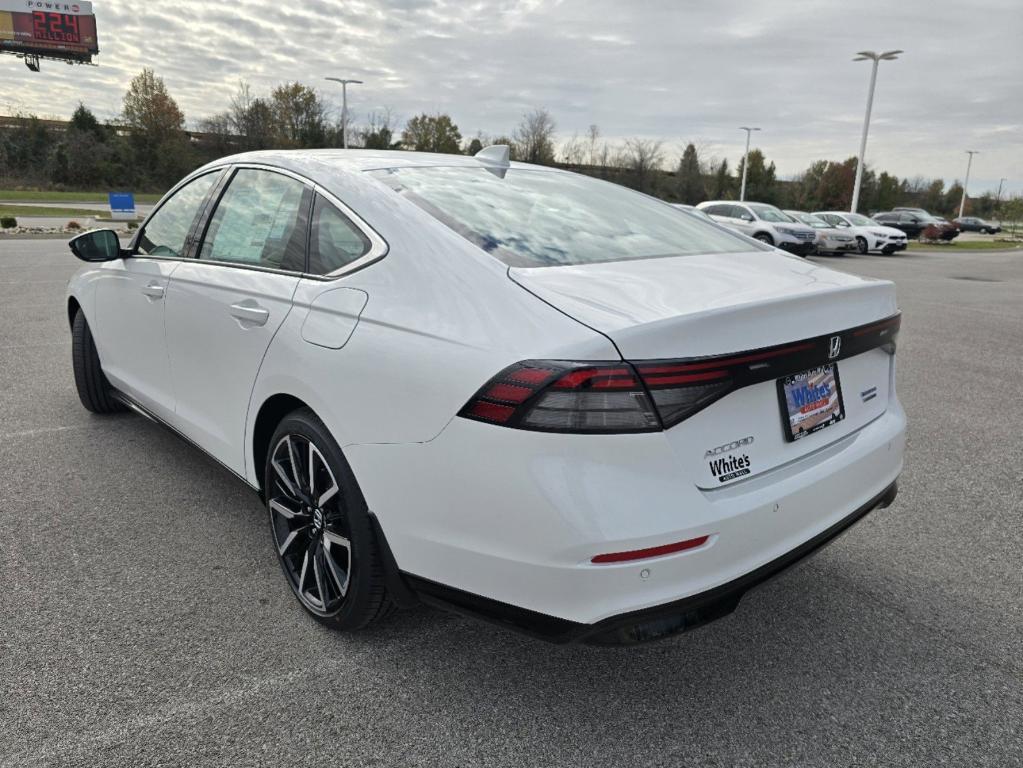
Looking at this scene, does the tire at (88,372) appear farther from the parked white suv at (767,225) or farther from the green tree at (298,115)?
the green tree at (298,115)

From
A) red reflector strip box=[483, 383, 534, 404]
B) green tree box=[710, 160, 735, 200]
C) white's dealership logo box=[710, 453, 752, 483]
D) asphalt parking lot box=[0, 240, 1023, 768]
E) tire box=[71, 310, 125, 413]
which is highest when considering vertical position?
green tree box=[710, 160, 735, 200]

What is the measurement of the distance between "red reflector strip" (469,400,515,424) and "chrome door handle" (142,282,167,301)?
7.20 feet

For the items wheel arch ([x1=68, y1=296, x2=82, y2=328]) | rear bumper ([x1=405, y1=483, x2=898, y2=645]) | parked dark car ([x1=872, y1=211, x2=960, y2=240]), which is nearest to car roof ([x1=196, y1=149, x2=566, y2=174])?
rear bumper ([x1=405, y1=483, x2=898, y2=645])

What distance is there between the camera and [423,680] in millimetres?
2301

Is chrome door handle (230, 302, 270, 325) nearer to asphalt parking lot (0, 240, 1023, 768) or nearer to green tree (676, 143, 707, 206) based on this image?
asphalt parking lot (0, 240, 1023, 768)

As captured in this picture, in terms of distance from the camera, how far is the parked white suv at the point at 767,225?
73.2 feet

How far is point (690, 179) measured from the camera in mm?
68688

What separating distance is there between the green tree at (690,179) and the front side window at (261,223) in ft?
221

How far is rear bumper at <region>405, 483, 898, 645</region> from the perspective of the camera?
1813 millimetres

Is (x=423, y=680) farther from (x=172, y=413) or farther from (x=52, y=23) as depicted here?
(x=52, y=23)

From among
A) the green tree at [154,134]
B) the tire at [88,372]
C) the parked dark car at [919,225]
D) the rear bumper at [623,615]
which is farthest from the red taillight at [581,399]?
the green tree at [154,134]

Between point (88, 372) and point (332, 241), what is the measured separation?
9.56ft

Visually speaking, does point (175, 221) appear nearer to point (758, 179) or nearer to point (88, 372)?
point (88, 372)

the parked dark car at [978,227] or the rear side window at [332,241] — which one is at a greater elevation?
the rear side window at [332,241]
